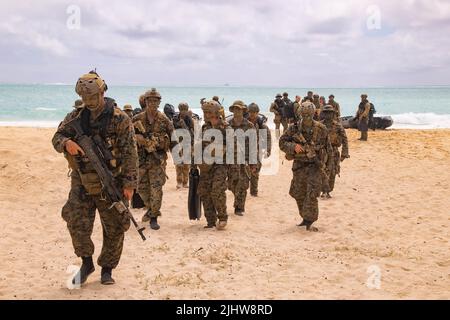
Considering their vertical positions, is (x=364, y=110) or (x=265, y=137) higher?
(x=364, y=110)

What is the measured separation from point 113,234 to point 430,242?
198 inches

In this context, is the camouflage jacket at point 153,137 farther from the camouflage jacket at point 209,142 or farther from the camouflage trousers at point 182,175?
the camouflage trousers at point 182,175

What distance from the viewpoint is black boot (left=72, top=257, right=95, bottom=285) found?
5523mm

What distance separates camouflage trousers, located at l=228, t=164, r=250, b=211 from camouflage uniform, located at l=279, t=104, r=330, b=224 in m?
1.55

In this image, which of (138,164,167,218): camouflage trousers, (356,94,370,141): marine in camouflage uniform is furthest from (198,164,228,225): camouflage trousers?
(356,94,370,141): marine in camouflage uniform

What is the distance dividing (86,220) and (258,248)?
286cm

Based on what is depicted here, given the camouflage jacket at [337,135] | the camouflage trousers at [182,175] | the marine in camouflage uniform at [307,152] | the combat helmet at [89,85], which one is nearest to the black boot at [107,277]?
the combat helmet at [89,85]

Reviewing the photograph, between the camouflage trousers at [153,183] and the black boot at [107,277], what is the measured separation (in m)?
2.64

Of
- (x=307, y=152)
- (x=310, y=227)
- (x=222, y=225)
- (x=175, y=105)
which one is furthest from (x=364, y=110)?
(x=175, y=105)

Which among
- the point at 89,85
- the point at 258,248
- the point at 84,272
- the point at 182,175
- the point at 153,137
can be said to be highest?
the point at 89,85

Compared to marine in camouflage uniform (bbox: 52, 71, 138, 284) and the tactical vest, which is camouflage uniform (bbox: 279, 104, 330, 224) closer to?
marine in camouflage uniform (bbox: 52, 71, 138, 284)

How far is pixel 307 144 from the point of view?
7930 millimetres

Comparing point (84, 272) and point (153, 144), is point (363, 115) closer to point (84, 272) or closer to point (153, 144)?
point (153, 144)
